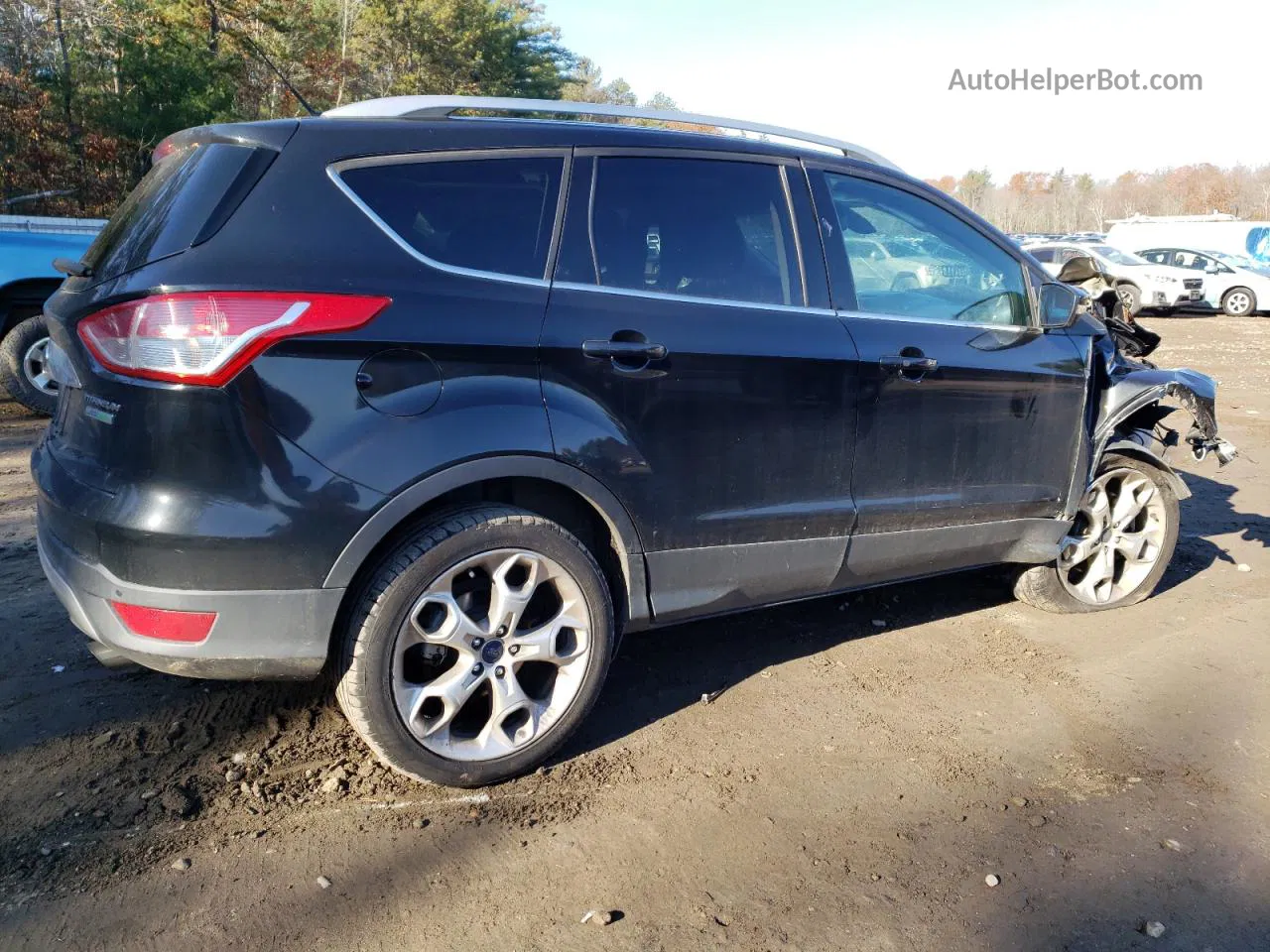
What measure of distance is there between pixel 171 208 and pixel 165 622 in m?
1.12

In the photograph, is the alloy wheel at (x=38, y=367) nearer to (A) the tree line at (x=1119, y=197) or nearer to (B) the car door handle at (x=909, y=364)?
(B) the car door handle at (x=909, y=364)

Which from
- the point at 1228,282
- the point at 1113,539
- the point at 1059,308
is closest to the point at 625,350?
the point at 1059,308

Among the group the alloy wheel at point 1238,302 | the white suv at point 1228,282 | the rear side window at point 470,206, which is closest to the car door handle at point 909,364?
the rear side window at point 470,206

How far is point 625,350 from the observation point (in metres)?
3.03

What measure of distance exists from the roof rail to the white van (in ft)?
91.6

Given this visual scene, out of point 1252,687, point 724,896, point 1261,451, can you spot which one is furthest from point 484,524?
point 1261,451

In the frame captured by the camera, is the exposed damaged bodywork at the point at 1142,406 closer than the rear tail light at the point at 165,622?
No

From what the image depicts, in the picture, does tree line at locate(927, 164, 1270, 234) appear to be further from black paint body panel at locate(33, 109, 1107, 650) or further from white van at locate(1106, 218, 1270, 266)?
black paint body panel at locate(33, 109, 1107, 650)

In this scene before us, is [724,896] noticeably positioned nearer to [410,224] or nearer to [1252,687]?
[410,224]

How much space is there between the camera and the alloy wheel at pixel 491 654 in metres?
2.86

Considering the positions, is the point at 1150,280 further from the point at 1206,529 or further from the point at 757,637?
the point at 757,637

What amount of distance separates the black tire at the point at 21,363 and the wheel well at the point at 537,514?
589 cm

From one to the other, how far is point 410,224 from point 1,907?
1.98 meters

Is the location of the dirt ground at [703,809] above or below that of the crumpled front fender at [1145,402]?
below
